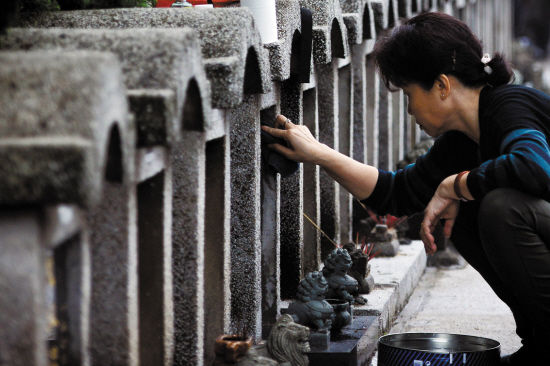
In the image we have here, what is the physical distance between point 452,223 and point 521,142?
0.50m

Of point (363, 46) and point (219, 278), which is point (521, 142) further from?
point (363, 46)

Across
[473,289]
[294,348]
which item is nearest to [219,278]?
[294,348]

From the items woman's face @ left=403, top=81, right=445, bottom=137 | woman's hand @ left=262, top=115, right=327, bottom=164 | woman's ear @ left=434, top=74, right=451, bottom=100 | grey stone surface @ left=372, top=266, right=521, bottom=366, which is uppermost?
woman's ear @ left=434, top=74, right=451, bottom=100

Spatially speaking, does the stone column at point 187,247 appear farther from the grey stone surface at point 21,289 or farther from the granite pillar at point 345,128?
the granite pillar at point 345,128

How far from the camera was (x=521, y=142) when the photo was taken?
355cm

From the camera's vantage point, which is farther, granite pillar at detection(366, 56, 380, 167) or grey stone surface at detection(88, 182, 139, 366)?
granite pillar at detection(366, 56, 380, 167)

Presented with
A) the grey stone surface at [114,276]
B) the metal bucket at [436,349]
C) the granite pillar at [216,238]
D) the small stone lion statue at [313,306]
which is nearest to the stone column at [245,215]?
the small stone lion statue at [313,306]

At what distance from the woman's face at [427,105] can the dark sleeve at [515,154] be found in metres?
0.23

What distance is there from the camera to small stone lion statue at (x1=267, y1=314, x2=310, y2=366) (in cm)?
337

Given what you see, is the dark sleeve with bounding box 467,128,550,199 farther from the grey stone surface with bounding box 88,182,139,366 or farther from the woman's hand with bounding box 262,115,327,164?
the grey stone surface with bounding box 88,182,139,366

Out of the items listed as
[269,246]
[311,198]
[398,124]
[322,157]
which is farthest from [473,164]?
[398,124]

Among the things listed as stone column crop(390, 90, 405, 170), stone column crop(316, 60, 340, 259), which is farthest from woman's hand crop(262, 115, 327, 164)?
stone column crop(390, 90, 405, 170)

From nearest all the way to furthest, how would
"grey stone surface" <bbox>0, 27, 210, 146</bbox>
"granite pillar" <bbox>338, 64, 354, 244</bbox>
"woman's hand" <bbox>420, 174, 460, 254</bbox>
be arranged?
"grey stone surface" <bbox>0, 27, 210, 146</bbox>, "woman's hand" <bbox>420, 174, 460, 254</bbox>, "granite pillar" <bbox>338, 64, 354, 244</bbox>

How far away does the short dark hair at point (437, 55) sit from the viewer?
3850mm
